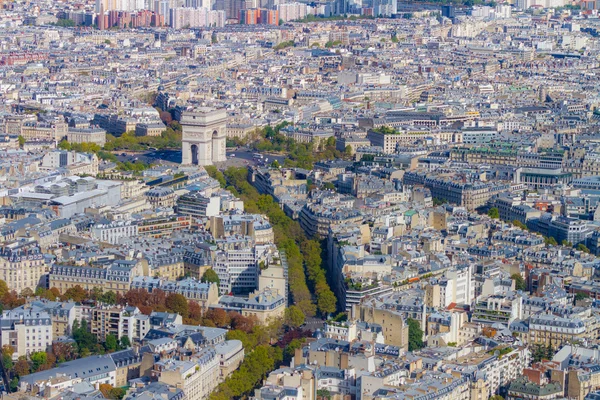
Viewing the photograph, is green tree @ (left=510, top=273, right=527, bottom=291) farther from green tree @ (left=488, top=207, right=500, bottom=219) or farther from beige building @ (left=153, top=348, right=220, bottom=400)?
beige building @ (left=153, top=348, right=220, bottom=400)

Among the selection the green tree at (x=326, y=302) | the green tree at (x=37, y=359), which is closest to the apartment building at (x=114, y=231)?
the green tree at (x=326, y=302)

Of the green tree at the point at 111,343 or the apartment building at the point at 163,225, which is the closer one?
the green tree at the point at 111,343

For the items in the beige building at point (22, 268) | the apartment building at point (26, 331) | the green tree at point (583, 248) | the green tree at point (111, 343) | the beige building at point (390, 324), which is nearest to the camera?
the apartment building at point (26, 331)

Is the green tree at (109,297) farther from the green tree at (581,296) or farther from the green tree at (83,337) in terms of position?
the green tree at (581,296)

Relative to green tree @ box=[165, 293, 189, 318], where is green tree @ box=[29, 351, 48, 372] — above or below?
below

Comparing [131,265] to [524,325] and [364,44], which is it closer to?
[524,325]

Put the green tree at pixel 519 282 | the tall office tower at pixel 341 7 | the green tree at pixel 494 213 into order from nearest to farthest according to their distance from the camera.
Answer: the green tree at pixel 519 282 < the green tree at pixel 494 213 < the tall office tower at pixel 341 7

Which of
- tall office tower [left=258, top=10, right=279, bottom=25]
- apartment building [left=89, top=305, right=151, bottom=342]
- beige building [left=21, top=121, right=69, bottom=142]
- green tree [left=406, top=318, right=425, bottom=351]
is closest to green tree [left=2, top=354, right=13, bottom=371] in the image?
apartment building [left=89, top=305, right=151, bottom=342]
